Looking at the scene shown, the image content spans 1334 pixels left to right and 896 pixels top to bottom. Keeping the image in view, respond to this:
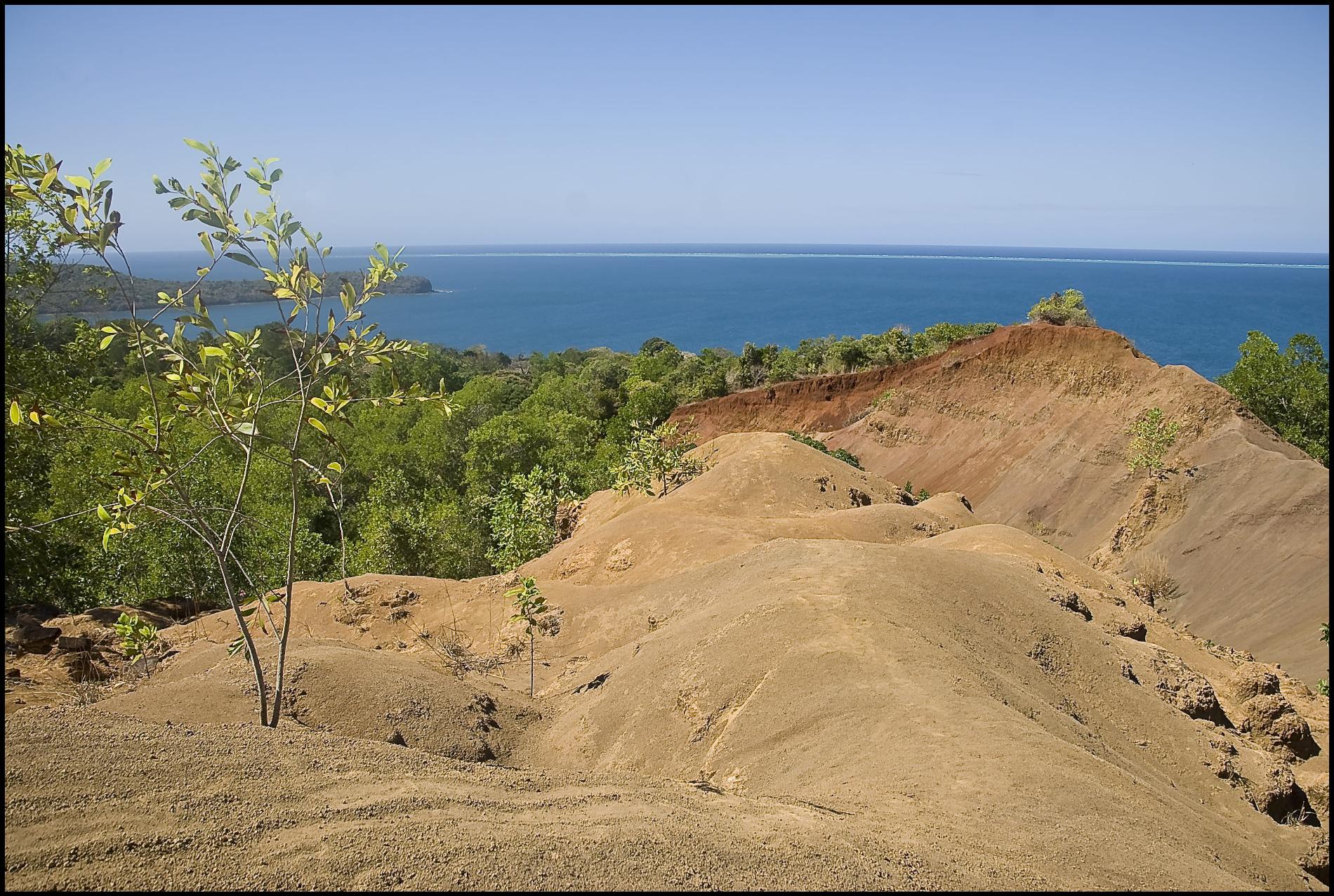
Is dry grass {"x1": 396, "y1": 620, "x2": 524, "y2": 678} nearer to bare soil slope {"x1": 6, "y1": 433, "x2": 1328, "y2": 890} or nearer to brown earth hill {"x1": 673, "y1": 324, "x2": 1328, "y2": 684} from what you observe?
bare soil slope {"x1": 6, "y1": 433, "x2": 1328, "y2": 890}

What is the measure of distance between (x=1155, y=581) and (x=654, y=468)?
1696 cm

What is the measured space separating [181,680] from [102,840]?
6.00 metres

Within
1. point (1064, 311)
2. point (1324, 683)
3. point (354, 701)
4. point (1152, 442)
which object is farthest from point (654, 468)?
point (1064, 311)

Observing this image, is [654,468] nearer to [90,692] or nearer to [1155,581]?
[1155,581]

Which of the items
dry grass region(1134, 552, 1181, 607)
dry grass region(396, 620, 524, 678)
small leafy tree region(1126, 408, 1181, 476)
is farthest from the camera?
small leafy tree region(1126, 408, 1181, 476)

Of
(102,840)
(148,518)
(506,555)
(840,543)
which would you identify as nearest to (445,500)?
(506,555)

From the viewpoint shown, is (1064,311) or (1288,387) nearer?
(1288,387)

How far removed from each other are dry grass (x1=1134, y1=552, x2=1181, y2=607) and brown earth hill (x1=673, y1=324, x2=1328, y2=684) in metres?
0.31

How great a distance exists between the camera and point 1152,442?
29328 millimetres

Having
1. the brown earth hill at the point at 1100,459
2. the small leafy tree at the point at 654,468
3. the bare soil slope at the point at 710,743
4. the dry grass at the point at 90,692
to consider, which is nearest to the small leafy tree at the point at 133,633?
the bare soil slope at the point at 710,743

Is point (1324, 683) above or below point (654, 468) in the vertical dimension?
below

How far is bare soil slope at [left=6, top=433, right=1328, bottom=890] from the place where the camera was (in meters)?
4.87

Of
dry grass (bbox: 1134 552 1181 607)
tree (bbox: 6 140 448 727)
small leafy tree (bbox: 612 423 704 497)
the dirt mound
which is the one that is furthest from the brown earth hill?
tree (bbox: 6 140 448 727)

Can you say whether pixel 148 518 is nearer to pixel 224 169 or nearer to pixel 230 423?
pixel 230 423
